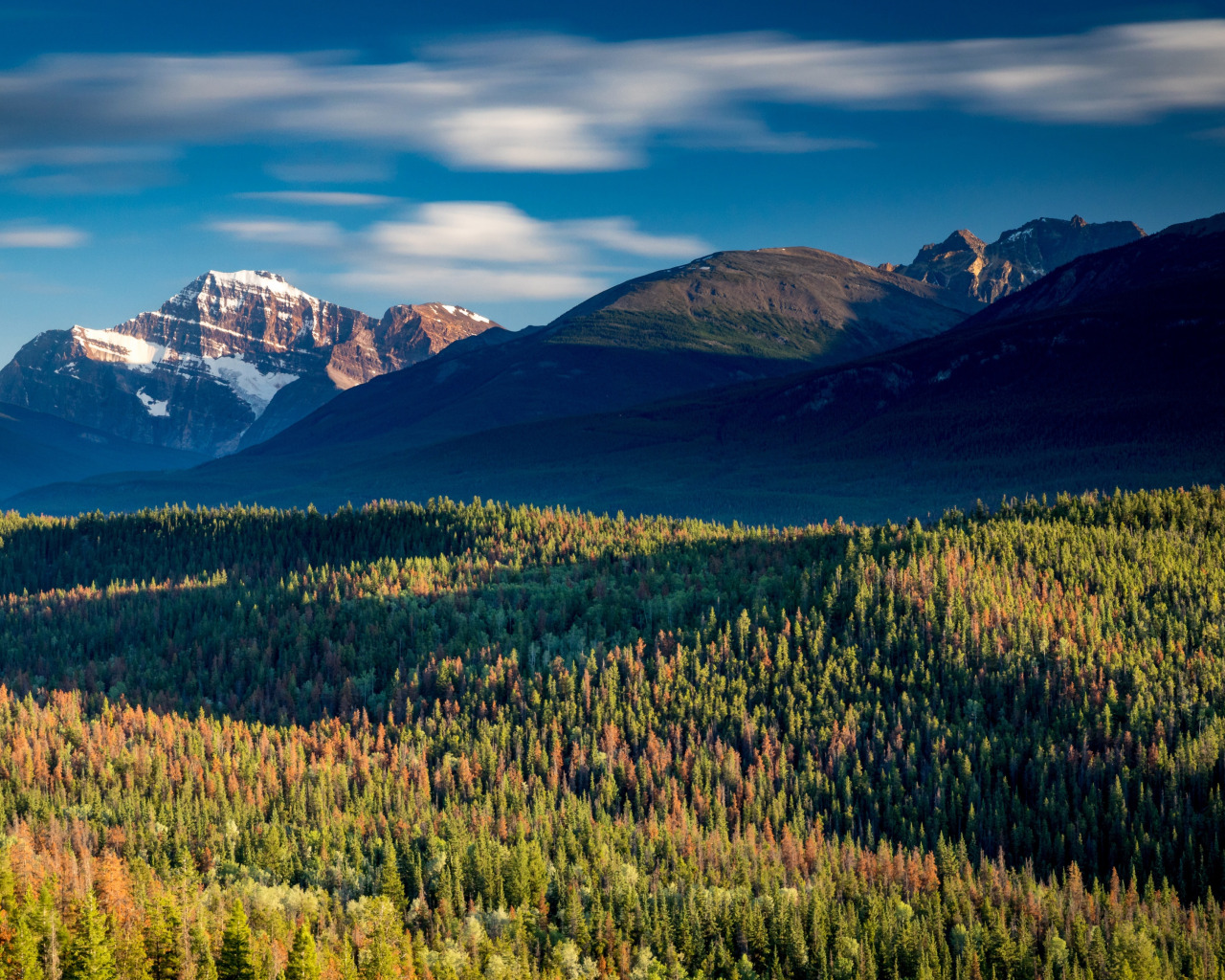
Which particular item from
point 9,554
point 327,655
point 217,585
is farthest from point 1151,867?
point 9,554

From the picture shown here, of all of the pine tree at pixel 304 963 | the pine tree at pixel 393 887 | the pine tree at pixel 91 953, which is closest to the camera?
the pine tree at pixel 91 953

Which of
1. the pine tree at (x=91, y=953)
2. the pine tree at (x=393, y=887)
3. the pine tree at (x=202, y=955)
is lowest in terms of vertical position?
the pine tree at (x=393, y=887)

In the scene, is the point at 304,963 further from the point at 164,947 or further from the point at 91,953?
the point at 91,953

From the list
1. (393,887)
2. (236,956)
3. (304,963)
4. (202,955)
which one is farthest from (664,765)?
(304,963)

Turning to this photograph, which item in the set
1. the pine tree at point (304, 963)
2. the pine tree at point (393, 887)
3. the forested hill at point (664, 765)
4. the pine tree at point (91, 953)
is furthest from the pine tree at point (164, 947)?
the pine tree at point (393, 887)

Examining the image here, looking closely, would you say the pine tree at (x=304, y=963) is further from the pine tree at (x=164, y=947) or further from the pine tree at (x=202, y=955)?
the pine tree at (x=164, y=947)

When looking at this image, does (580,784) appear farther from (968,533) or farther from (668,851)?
(968,533)

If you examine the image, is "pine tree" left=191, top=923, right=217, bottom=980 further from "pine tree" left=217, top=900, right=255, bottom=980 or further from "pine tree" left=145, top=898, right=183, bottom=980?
"pine tree" left=145, top=898, right=183, bottom=980
